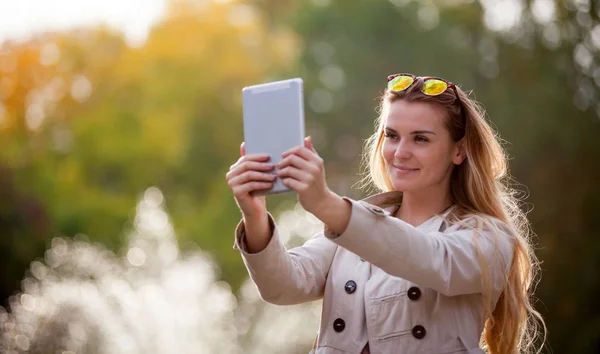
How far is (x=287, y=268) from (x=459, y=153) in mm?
783

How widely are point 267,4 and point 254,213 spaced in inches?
1217

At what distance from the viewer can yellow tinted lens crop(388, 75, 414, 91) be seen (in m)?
3.70

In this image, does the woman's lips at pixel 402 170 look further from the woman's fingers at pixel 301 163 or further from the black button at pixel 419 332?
the woman's fingers at pixel 301 163

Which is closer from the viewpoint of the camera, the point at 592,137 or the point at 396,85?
the point at 396,85

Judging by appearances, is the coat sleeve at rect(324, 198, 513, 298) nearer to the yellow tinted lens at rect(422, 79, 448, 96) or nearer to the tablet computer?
the tablet computer

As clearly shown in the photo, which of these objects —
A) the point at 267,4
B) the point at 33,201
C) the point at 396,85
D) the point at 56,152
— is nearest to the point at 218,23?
the point at 267,4

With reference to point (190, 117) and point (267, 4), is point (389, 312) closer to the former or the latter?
point (190, 117)

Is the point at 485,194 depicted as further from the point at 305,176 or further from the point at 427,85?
the point at 305,176

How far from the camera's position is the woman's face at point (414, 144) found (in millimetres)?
3605

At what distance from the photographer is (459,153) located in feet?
12.5

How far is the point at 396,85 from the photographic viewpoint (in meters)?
3.73

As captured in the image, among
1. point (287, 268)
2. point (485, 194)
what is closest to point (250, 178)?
point (287, 268)

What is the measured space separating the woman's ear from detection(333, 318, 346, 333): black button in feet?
2.37

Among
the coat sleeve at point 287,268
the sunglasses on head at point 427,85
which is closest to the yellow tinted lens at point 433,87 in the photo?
the sunglasses on head at point 427,85
